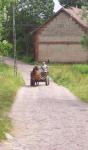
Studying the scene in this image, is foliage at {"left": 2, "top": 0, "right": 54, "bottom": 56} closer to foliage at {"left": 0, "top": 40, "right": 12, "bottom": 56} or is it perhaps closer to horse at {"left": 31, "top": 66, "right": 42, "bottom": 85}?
horse at {"left": 31, "top": 66, "right": 42, "bottom": 85}

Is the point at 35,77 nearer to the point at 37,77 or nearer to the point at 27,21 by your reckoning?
the point at 37,77

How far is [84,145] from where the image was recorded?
1380cm

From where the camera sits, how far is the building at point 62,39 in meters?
83.9

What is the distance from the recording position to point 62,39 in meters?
84.2

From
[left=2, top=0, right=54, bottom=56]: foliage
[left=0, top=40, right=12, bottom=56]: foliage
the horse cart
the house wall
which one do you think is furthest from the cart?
[left=2, top=0, right=54, bottom=56]: foliage

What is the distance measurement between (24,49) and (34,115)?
260ft

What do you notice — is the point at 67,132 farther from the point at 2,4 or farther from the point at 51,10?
the point at 51,10

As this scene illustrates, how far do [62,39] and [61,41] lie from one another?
30 cm

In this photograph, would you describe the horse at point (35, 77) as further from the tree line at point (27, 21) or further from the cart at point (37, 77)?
A: the tree line at point (27, 21)

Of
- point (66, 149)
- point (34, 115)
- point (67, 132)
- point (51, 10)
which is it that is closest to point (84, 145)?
point (66, 149)

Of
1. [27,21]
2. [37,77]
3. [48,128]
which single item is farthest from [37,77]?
[27,21]

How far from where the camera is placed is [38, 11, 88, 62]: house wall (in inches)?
3302

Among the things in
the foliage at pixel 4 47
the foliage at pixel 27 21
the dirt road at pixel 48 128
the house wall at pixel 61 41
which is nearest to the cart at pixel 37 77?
the dirt road at pixel 48 128

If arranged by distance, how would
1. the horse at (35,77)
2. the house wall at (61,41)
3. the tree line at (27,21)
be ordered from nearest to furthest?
the horse at (35,77), the house wall at (61,41), the tree line at (27,21)
